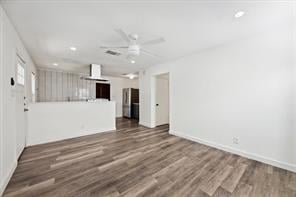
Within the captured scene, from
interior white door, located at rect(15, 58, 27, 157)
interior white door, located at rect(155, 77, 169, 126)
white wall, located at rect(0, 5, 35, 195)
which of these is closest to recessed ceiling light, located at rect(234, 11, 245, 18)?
white wall, located at rect(0, 5, 35, 195)

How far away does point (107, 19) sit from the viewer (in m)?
2.12

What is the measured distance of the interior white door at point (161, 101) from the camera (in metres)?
5.58

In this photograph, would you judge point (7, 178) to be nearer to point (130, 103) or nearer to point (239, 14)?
point (239, 14)

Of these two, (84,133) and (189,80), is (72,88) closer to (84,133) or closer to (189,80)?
(84,133)

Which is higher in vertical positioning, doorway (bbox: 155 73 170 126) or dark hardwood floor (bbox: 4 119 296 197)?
doorway (bbox: 155 73 170 126)

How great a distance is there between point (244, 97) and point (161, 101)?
3.39m

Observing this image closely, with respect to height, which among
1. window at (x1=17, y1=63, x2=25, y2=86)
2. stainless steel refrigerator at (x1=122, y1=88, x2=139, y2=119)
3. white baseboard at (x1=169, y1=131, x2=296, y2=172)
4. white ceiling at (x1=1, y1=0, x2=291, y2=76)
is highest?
white ceiling at (x1=1, y1=0, x2=291, y2=76)

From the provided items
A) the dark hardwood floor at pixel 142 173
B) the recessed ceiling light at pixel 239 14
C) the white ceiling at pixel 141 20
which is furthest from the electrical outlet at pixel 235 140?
the recessed ceiling light at pixel 239 14

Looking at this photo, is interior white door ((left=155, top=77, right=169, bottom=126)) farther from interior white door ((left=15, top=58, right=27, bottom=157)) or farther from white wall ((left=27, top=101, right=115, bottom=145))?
interior white door ((left=15, top=58, right=27, bottom=157))

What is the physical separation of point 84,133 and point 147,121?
2.44 meters

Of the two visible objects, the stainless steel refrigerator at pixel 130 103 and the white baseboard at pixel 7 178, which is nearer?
the white baseboard at pixel 7 178

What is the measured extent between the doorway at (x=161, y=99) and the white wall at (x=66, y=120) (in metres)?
1.92

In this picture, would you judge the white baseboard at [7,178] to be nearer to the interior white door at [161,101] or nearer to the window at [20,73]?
the window at [20,73]

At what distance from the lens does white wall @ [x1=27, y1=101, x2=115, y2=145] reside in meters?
3.41
